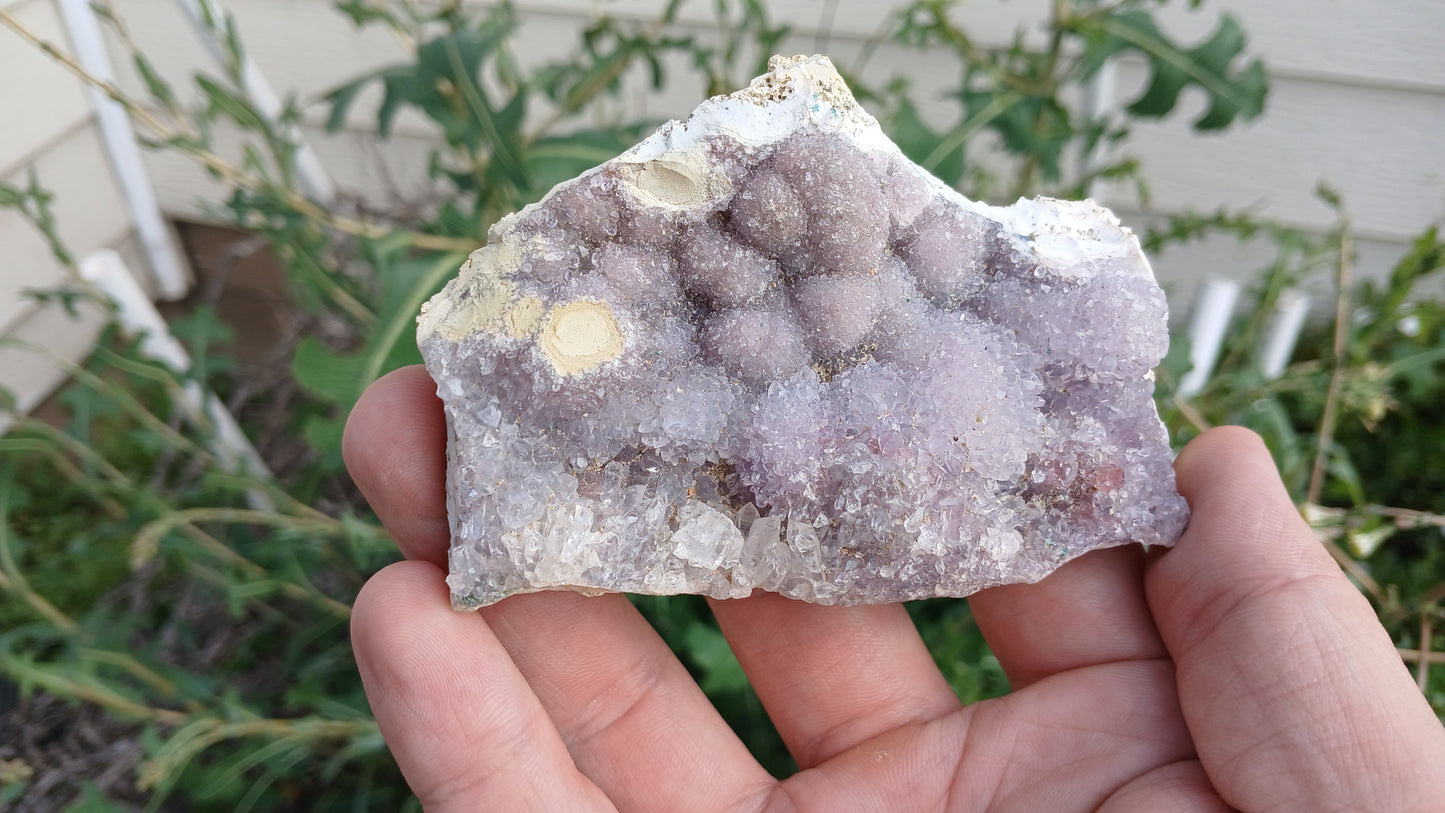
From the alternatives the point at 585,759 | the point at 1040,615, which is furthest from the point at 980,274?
the point at 585,759

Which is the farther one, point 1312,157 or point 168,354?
point 1312,157

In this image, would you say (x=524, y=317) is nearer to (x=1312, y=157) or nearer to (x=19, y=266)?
(x=19, y=266)

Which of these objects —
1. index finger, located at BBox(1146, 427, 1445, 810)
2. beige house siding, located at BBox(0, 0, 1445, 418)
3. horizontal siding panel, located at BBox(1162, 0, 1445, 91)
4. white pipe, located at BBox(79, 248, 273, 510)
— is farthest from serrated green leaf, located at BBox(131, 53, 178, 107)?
horizontal siding panel, located at BBox(1162, 0, 1445, 91)

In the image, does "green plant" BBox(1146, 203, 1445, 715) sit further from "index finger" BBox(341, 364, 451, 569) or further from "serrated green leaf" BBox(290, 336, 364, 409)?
"serrated green leaf" BBox(290, 336, 364, 409)

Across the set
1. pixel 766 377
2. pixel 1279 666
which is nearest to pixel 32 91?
pixel 766 377

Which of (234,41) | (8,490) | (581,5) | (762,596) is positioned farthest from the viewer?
(581,5)

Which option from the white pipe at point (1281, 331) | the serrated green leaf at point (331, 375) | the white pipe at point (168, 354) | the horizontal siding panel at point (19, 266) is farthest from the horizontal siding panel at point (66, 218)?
the white pipe at point (1281, 331)

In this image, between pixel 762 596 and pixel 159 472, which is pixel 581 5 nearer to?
pixel 159 472
